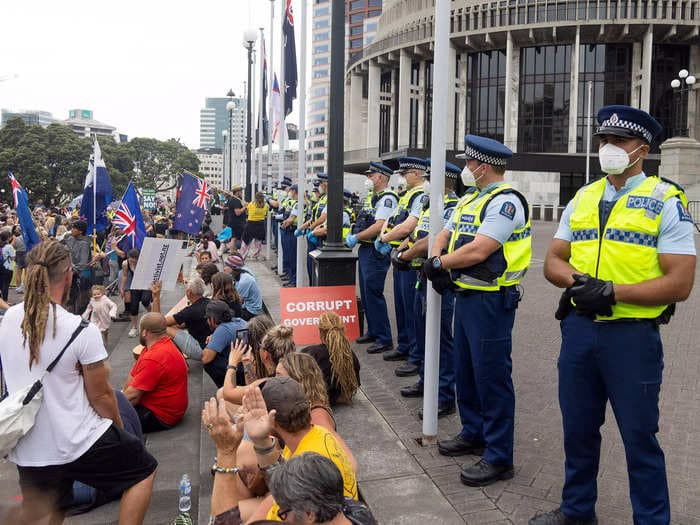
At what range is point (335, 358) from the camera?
17.8 ft

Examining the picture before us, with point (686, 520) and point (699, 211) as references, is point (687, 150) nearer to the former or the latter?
point (699, 211)

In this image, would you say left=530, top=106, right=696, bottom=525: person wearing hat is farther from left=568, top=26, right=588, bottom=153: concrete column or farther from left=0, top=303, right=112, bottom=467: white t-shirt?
left=568, top=26, right=588, bottom=153: concrete column

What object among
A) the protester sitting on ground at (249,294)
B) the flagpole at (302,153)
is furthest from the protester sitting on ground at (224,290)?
the flagpole at (302,153)

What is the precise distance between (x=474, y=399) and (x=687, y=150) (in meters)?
35.4

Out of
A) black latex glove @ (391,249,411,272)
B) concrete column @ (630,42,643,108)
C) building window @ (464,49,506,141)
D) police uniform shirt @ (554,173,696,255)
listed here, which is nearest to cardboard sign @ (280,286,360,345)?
black latex glove @ (391,249,411,272)

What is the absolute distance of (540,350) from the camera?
7977mm

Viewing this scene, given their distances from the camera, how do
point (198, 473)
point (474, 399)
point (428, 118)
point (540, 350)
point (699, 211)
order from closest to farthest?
point (474, 399), point (198, 473), point (540, 350), point (699, 211), point (428, 118)

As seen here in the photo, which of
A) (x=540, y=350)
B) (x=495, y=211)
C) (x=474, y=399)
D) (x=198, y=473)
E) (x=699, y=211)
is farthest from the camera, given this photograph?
(x=699, y=211)

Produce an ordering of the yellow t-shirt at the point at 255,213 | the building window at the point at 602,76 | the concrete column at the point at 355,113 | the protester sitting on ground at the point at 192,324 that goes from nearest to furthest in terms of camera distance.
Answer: the protester sitting on ground at the point at 192,324
the yellow t-shirt at the point at 255,213
the building window at the point at 602,76
the concrete column at the point at 355,113

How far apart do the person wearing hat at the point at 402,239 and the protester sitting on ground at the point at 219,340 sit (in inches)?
67.8

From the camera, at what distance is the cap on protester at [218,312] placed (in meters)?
6.84

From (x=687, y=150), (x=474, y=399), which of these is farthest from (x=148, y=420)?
(x=687, y=150)

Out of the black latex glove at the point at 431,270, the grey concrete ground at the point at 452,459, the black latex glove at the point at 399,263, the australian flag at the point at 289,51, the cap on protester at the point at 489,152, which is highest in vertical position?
the australian flag at the point at 289,51

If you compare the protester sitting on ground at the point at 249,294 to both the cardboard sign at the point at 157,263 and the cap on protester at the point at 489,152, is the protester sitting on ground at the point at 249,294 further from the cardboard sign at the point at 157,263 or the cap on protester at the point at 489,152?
the cap on protester at the point at 489,152
